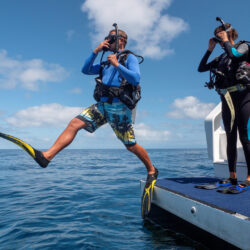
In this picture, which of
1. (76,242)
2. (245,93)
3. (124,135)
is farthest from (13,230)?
(245,93)

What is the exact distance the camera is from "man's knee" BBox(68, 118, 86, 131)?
3.14m

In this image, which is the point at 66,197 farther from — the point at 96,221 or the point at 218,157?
the point at 218,157

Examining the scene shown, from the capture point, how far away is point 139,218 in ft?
13.2

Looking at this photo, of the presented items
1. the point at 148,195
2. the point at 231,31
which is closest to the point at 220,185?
the point at 148,195

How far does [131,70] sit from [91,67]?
0.69 meters

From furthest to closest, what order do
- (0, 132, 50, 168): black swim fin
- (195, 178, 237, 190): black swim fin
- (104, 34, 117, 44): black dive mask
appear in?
(195, 178, 237, 190): black swim fin < (104, 34, 117, 44): black dive mask < (0, 132, 50, 168): black swim fin

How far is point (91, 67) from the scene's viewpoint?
11.0ft

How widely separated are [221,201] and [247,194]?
0.54 metres

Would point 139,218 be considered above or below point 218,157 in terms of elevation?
below

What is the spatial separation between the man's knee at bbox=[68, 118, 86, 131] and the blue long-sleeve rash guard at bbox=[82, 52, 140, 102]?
0.44 m

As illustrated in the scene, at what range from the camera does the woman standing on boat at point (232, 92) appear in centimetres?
305

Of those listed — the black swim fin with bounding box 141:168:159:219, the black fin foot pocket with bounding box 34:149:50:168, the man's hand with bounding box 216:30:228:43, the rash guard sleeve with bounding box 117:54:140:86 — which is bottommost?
the black swim fin with bounding box 141:168:159:219

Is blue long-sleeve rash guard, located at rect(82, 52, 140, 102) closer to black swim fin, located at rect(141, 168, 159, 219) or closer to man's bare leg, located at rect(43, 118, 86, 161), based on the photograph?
man's bare leg, located at rect(43, 118, 86, 161)

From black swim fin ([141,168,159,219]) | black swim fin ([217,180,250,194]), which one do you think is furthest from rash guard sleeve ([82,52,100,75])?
black swim fin ([217,180,250,194])
